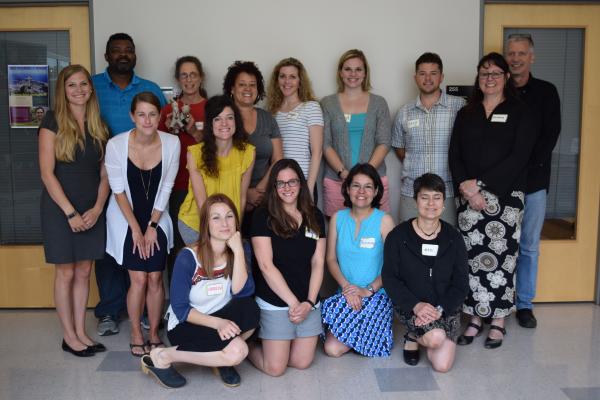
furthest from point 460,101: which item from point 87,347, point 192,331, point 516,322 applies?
point 87,347

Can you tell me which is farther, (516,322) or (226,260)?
(516,322)

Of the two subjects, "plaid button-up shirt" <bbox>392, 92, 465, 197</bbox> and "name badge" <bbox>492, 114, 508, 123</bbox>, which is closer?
"name badge" <bbox>492, 114, 508, 123</bbox>

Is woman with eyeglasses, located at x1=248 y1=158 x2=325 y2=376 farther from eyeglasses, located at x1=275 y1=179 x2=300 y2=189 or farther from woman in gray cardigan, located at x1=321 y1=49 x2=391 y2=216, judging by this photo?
woman in gray cardigan, located at x1=321 y1=49 x2=391 y2=216

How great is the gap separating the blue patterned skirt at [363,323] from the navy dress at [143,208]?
3.15ft

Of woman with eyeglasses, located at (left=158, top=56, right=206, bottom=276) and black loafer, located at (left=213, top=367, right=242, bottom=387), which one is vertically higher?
woman with eyeglasses, located at (left=158, top=56, right=206, bottom=276)

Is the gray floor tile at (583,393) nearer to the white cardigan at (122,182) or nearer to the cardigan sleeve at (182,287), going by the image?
the cardigan sleeve at (182,287)

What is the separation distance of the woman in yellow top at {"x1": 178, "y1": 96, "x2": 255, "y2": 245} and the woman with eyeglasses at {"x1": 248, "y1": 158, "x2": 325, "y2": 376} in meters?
0.24

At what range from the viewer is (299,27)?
13.0 ft

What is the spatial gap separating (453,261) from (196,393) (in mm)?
1477

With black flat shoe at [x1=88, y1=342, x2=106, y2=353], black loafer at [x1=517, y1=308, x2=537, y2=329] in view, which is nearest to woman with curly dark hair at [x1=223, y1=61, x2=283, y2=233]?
black flat shoe at [x1=88, y1=342, x2=106, y2=353]

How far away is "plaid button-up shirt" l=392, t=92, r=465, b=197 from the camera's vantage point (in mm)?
3643

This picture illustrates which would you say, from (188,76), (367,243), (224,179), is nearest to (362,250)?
(367,243)

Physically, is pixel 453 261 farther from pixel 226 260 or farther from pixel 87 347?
pixel 87 347

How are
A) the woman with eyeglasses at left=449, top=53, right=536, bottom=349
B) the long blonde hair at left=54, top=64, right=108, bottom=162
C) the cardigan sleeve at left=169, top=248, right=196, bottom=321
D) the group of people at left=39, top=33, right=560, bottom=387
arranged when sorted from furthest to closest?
the woman with eyeglasses at left=449, top=53, right=536, bottom=349, the long blonde hair at left=54, top=64, right=108, bottom=162, the group of people at left=39, top=33, right=560, bottom=387, the cardigan sleeve at left=169, top=248, right=196, bottom=321
